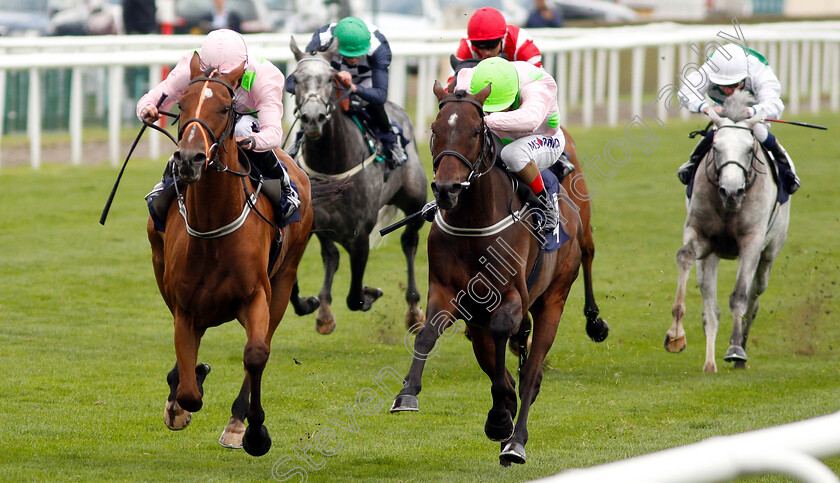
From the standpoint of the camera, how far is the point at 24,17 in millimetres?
19125

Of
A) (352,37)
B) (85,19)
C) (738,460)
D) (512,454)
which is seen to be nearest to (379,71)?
(352,37)

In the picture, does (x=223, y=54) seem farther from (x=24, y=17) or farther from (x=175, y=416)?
(x=24, y=17)

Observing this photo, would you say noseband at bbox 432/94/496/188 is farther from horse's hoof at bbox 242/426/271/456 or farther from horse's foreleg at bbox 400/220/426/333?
horse's foreleg at bbox 400/220/426/333

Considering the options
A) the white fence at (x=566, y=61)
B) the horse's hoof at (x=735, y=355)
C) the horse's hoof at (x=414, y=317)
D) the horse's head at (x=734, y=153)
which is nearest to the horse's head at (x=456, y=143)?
the horse's head at (x=734, y=153)

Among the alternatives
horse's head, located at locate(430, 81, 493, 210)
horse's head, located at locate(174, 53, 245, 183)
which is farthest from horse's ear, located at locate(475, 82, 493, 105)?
horse's head, located at locate(174, 53, 245, 183)

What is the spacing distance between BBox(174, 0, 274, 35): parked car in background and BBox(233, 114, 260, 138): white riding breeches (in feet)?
40.7

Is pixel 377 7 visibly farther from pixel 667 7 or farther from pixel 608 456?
pixel 608 456

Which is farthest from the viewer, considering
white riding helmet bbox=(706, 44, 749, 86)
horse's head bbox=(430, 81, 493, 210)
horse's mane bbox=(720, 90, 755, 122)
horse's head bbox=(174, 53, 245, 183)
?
white riding helmet bbox=(706, 44, 749, 86)

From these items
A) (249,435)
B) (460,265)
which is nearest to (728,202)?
(460,265)

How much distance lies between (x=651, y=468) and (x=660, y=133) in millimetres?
16106

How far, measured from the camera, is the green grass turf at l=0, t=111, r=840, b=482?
5902 millimetres

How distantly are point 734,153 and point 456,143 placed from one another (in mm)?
3465

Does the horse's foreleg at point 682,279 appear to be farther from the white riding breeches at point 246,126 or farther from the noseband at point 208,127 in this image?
the noseband at point 208,127

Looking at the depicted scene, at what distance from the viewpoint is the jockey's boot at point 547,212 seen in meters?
5.90
